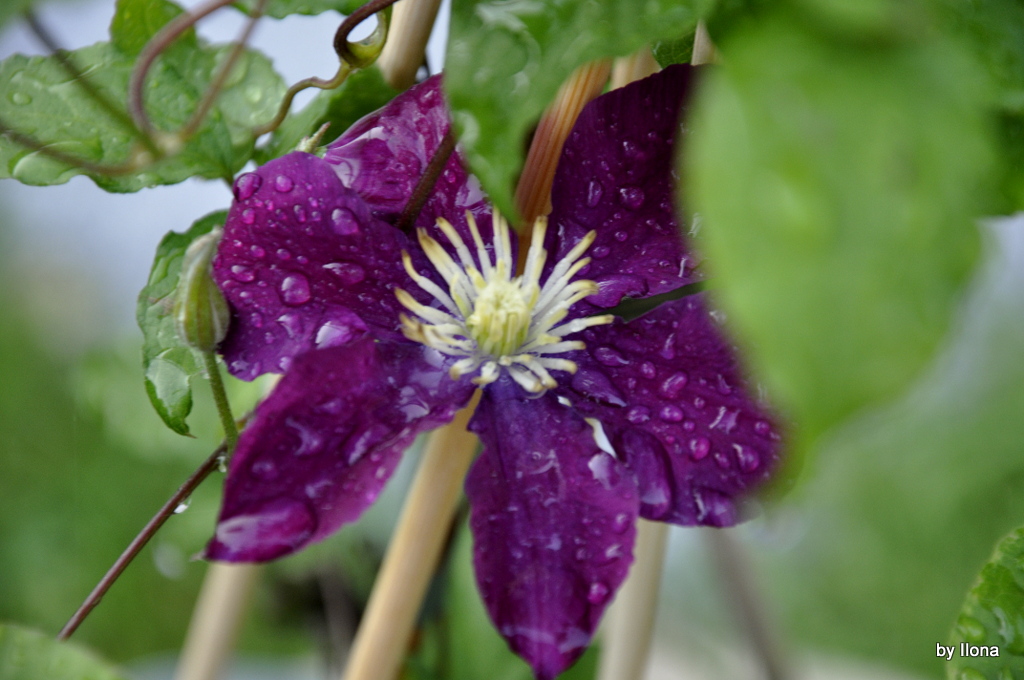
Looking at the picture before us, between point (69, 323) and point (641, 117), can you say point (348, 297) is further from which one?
point (69, 323)

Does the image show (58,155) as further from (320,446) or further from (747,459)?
(747,459)

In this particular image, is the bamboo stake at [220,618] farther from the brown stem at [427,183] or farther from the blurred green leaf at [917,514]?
the blurred green leaf at [917,514]

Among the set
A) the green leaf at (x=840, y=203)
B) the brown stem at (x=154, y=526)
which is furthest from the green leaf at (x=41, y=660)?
the green leaf at (x=840, y=203)

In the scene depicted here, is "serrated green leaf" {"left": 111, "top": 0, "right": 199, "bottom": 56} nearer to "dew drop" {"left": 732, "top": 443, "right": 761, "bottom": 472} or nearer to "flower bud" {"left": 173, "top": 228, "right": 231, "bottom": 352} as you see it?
"flower bud" {"left": 173, "top": 228, "right": 231, "bottom": 352}

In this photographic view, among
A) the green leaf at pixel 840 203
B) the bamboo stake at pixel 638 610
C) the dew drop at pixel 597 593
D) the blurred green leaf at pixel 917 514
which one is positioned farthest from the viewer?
the blurred green leaf at pixel 917 514

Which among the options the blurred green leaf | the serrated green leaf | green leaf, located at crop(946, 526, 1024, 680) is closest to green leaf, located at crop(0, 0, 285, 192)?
the serrated green leaf

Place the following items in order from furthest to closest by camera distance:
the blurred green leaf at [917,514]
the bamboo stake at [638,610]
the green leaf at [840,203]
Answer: the blurred green leaf at [917,514] → the bamboo stake at [638,610] → the green leaf at [840,203]
